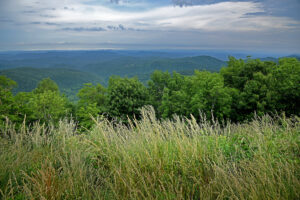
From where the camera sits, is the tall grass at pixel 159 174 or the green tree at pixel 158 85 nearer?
the tall grass at pixel 159 174

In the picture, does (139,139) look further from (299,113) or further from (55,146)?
(299,113)

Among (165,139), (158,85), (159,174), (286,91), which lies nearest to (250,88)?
(286,91)

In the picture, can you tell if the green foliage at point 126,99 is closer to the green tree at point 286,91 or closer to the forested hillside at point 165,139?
the forested hillside at point 165,139

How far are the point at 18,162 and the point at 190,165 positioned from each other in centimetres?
340

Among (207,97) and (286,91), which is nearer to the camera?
(286,91)

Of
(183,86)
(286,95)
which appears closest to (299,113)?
(286,95)

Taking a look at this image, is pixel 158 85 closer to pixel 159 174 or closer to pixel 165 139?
pixel 165 139

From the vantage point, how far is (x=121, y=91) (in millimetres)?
29109

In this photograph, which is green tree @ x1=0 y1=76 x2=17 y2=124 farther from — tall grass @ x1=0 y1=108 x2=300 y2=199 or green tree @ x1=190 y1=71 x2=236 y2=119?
green tree @ x1=190 y1=71 x2=236 y2=119

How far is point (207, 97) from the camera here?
24.0 metres

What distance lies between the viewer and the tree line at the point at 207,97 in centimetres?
2241

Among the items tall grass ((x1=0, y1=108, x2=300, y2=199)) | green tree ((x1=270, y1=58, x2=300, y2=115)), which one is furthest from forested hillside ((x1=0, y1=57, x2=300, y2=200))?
green tree ((x1=270, y1=58, x2=300, y2=115))

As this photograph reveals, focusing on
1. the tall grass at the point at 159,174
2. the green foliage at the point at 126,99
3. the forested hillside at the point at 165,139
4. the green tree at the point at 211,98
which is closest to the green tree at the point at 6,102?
the forested hillside at the point at 165,139

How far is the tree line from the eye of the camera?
2241 cm
